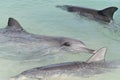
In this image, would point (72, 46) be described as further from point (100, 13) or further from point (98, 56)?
point (100, 13)

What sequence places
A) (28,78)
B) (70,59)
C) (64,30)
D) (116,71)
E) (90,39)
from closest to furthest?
(28,78), (116,71), (70,59), (90,39), (64,30)

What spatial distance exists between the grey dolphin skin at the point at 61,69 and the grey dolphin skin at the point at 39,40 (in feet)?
3.90

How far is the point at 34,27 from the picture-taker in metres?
10.7

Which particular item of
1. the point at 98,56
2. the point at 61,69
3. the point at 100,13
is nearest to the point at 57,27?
the point at 100,13

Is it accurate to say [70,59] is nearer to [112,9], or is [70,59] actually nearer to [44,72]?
[44,72]

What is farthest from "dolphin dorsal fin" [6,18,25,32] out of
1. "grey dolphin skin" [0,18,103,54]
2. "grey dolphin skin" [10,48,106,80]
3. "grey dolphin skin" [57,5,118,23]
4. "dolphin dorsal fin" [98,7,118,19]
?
"dolphin dorsal fin" [98,7,118,19]

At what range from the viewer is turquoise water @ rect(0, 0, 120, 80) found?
7.43 m

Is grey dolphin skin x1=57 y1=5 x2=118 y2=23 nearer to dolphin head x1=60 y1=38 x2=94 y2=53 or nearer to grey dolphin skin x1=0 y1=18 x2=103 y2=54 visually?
grey dolphin skin x1=0 y1=18 x2=103 y2=54

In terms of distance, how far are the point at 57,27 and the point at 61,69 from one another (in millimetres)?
4479

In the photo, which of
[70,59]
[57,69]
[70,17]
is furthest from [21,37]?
[70,17]

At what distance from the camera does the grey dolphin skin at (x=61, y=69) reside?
6.23 metres

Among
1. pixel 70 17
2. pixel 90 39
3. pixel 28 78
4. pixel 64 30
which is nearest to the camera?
pixel 28 78

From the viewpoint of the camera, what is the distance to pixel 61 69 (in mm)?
6469

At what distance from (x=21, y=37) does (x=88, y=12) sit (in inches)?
155
